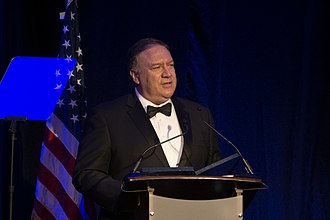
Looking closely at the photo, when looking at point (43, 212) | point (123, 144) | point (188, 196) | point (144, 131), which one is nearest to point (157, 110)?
point (144, 131)

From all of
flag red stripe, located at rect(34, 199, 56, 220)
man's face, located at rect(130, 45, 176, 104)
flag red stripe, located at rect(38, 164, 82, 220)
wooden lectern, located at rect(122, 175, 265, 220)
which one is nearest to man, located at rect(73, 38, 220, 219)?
man's face, located at rect(130, 45, 176, 104)

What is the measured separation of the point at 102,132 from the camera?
11.7ft

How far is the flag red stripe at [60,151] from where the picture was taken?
15.2ft

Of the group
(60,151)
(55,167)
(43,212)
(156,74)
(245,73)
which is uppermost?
(245,73)

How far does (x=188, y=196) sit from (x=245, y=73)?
2.15m

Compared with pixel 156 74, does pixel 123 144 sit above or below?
below

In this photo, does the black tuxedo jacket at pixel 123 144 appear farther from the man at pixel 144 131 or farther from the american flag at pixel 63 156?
the american flag at pixel 63 156

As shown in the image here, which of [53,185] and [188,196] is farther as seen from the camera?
[53,185]

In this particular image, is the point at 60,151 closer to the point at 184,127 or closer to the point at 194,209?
the point at 184,127

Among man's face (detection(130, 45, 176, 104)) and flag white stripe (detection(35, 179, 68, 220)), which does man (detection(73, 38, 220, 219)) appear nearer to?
man's face (detection(130, 45, 176, 104))

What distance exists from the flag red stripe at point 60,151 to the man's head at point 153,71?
1.07 metres

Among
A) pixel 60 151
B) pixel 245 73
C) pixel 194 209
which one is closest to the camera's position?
pixel 194 209

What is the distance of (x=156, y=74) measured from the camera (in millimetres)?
3713

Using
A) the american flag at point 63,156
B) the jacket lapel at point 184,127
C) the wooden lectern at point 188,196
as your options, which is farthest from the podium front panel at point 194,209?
the american flag at point 63,156
